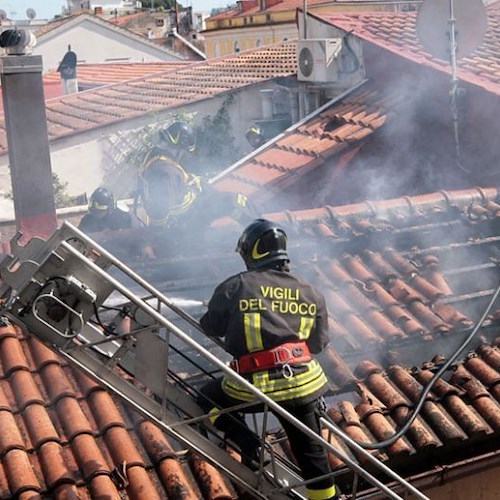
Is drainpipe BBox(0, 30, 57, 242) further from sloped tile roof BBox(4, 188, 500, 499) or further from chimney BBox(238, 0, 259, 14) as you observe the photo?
chimney BBox(238, 0, 259, 14)

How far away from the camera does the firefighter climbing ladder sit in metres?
3.80

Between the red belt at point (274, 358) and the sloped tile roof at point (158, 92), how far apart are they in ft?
47.6

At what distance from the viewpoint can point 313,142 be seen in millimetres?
13312

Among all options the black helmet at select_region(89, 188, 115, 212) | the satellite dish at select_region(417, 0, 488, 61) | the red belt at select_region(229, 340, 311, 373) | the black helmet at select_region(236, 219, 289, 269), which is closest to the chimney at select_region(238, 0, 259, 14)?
the satellite dish at select_region(417, 0, 488, 61)

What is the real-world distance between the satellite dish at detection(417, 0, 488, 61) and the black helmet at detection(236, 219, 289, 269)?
7714 mm

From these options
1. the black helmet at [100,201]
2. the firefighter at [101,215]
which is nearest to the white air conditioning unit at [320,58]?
the firefighter at [101,215]

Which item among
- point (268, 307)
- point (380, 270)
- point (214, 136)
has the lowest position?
point (214, 136)

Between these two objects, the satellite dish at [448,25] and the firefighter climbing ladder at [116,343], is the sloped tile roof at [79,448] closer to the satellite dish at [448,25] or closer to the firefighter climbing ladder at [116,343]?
the firefighter climbing ladder at [116,343]

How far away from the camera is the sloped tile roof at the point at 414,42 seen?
11.8 metres

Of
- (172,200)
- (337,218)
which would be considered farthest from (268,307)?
(172,200)

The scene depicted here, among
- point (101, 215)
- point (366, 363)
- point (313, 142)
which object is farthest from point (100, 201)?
point (366, 363)

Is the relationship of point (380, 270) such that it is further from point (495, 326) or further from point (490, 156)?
point (490, 156)

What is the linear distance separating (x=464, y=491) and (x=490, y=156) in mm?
6579

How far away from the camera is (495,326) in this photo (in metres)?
6.45
